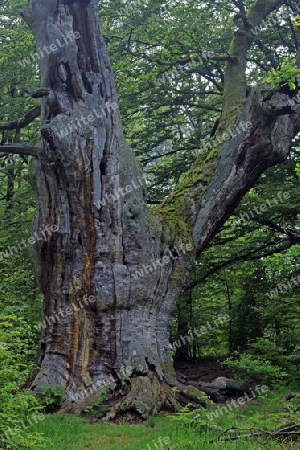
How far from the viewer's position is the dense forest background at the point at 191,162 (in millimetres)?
10281

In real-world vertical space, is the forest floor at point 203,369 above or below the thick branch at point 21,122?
below

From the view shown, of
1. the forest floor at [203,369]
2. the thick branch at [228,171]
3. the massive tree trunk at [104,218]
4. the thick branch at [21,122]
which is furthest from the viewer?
the forest floor at [203,369]

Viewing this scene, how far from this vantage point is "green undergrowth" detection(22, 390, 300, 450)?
3822mm

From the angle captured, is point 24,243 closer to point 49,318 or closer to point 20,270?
point 20,270

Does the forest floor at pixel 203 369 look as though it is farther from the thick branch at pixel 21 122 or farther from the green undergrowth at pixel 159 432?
the thick branch at pixel 21 122

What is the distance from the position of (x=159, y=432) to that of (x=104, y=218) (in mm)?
3411

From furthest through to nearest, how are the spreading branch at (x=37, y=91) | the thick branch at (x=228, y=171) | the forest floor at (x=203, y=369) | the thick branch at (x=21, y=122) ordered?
the forest floor at (x=203, y=369), the thick branch at (x=21, y=122), the thick branch at (x=228, y=171), the spreading branch at (x=37, y=91)

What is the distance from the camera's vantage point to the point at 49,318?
7242mm

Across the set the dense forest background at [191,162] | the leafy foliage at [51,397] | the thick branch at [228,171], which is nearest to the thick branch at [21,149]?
the thick branch at [228,171]

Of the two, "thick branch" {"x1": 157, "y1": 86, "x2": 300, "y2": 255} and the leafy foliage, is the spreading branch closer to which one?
"thick branch" {"x1": 157, "y1": 86, "x2": 300, "y2": 255}

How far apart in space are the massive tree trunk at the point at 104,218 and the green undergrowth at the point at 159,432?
69 centimetres

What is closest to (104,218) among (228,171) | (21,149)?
(21,149)

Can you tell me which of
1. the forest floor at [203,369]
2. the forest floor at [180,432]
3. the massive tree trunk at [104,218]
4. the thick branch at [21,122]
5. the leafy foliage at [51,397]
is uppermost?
the thick branch at [21,122]

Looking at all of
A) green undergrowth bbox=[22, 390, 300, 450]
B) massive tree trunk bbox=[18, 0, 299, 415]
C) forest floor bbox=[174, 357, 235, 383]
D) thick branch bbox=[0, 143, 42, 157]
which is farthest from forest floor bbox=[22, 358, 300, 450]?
thick branch bbox=[0, 143, 42, 157]
